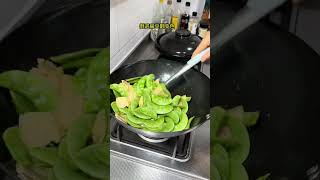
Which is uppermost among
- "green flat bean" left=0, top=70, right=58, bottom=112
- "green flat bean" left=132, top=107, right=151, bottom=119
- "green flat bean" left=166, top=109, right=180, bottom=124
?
"green flat bean" left=0, top=70, right=58, bottom=112

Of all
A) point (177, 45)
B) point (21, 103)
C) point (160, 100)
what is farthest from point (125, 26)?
point (21, 103)

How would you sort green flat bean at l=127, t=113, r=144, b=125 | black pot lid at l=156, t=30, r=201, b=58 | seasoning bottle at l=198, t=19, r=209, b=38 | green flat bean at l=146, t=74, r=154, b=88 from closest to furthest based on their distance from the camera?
green flat bean at l=127, t=113, r=144, b=125 → green flat bean at l=146, t=74, r=154, b=88 → black pot lid at l=156, t=30, r=201, b=58 → seasoning bottle at l=198, t=19, r=209, b=38

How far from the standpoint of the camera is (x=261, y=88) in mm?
262

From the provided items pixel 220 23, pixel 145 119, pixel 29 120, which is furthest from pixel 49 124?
pixel 145 119

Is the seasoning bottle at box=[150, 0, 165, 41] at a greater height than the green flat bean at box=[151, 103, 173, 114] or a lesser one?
greater

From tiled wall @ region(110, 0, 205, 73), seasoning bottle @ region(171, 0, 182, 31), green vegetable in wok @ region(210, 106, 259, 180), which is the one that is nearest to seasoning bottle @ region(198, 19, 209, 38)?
seasoning bottle @ region(171, 0, 182, 31)

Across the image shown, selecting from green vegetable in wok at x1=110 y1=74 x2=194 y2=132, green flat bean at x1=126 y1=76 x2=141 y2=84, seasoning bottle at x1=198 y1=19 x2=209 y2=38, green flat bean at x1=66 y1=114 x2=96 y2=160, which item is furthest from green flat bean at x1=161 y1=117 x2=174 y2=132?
seasoning bottle at x1=198 y1=19 x2=209 y2=38

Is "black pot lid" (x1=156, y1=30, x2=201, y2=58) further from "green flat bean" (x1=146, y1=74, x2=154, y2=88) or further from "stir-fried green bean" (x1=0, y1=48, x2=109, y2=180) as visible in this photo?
"stir-fried green bean" (x1=0, y1=48, x2=109, y2=180)

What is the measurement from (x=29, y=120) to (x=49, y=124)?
0.12ft

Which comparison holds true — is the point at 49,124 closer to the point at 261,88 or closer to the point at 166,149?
the point at 261,88

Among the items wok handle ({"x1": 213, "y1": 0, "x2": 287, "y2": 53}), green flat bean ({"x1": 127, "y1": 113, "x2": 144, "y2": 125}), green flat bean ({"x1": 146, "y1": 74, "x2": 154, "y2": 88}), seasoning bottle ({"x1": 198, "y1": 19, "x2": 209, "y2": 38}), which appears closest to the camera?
wok handle ({"x1": 213, "y1": 0, "x2": 287, "y2": 53})

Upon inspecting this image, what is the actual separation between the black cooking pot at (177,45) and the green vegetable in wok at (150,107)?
24 cm

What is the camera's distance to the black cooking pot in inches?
37.5

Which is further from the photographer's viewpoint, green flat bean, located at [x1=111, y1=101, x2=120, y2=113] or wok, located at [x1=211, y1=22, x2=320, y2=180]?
green flat bean, located at [x1=111, y1=101, x2=120, y2=113]
